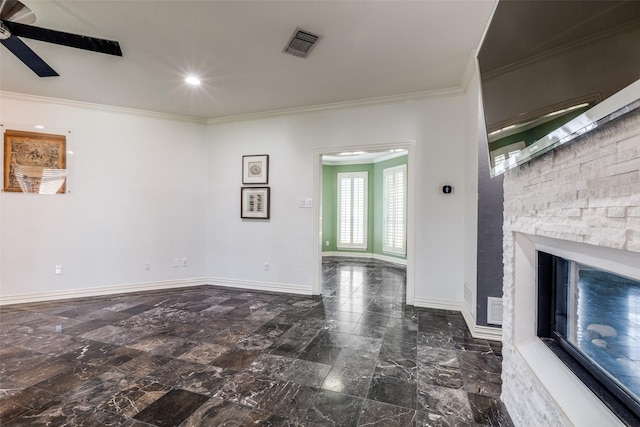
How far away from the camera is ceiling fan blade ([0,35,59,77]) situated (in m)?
Result: 2.19

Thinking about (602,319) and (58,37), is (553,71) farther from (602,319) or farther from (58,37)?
(58,37)

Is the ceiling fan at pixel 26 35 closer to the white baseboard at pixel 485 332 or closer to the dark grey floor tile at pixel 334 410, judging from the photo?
the dark grey floor tile at pixel 334 410

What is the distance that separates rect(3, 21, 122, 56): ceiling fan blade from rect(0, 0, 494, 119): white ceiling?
0.15m

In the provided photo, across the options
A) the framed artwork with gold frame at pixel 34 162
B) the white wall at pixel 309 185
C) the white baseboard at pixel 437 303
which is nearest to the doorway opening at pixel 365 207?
the white wall at pixel 309 185

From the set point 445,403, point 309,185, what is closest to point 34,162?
point 309,185

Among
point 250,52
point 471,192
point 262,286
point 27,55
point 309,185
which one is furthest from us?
point 262,286

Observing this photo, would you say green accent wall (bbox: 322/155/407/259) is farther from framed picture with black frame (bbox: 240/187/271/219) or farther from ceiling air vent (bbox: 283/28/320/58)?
ceiling air vent (bbox: 283/28/320/58)

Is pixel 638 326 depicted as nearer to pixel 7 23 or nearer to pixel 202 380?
pixel 202 380

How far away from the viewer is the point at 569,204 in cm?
108

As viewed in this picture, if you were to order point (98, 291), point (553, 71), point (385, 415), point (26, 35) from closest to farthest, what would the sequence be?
point (553, 71), point (385, 415), point (26, 35), point (98, 291)

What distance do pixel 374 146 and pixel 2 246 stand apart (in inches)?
198

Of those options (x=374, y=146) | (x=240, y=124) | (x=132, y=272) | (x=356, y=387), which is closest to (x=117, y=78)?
(x=240, y=124)

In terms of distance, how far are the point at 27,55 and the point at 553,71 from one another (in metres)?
3.77

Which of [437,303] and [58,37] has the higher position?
[58,37]
